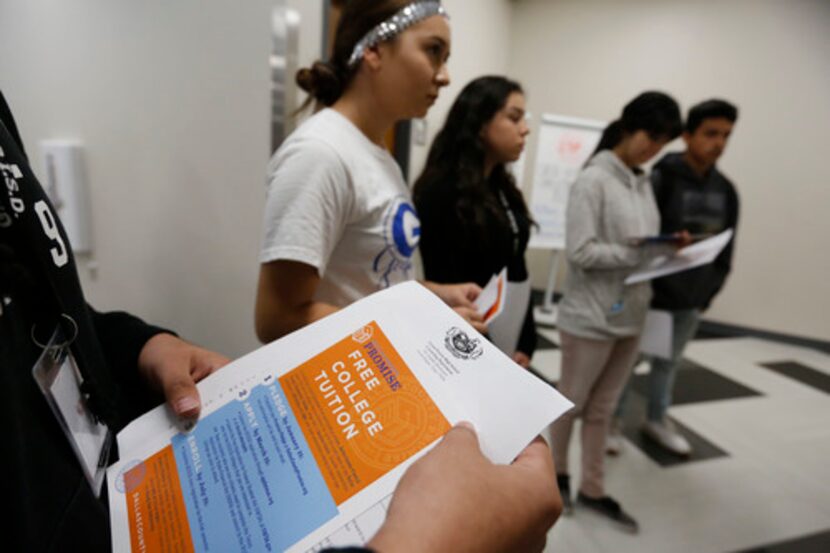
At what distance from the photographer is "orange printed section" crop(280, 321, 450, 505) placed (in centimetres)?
35

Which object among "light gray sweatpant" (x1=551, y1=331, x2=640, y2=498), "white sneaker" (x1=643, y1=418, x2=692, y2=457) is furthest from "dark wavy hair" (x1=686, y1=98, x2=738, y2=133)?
"white sneaker" (x1=643, y1=418, x2=692, y2=457)

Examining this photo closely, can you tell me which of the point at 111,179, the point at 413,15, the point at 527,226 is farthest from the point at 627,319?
the point at 111,179

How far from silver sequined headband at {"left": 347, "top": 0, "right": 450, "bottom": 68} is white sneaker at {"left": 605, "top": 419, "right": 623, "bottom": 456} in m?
1.82

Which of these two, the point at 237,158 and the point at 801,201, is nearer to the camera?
the point at 237,158

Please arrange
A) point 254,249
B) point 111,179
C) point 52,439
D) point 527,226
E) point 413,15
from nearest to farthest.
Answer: point 52,439 < point 413,15 < point 527,226 < point 254,249 < point 111,179

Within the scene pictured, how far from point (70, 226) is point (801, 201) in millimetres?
4551

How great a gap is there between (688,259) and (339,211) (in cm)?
118

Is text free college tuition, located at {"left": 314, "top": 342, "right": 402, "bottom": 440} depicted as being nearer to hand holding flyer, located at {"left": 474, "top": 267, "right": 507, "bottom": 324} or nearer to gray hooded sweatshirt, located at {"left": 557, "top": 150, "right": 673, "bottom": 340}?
hand holding flyer, located at {"left": 474, "top": 267, "right": 507, "bottom": 324}

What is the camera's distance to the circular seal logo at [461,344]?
1.27ft

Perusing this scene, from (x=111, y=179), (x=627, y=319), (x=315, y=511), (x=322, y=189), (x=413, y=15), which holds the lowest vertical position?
(x=627, y=319)

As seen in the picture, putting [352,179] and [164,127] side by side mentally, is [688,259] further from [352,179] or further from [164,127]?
[164,127]

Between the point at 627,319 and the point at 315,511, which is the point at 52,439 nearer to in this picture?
the point at 315,511

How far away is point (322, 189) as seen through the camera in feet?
2.29

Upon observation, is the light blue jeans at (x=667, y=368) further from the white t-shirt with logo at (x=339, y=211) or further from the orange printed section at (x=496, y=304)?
the white t-shirt with logo at (x=339, y=211)
